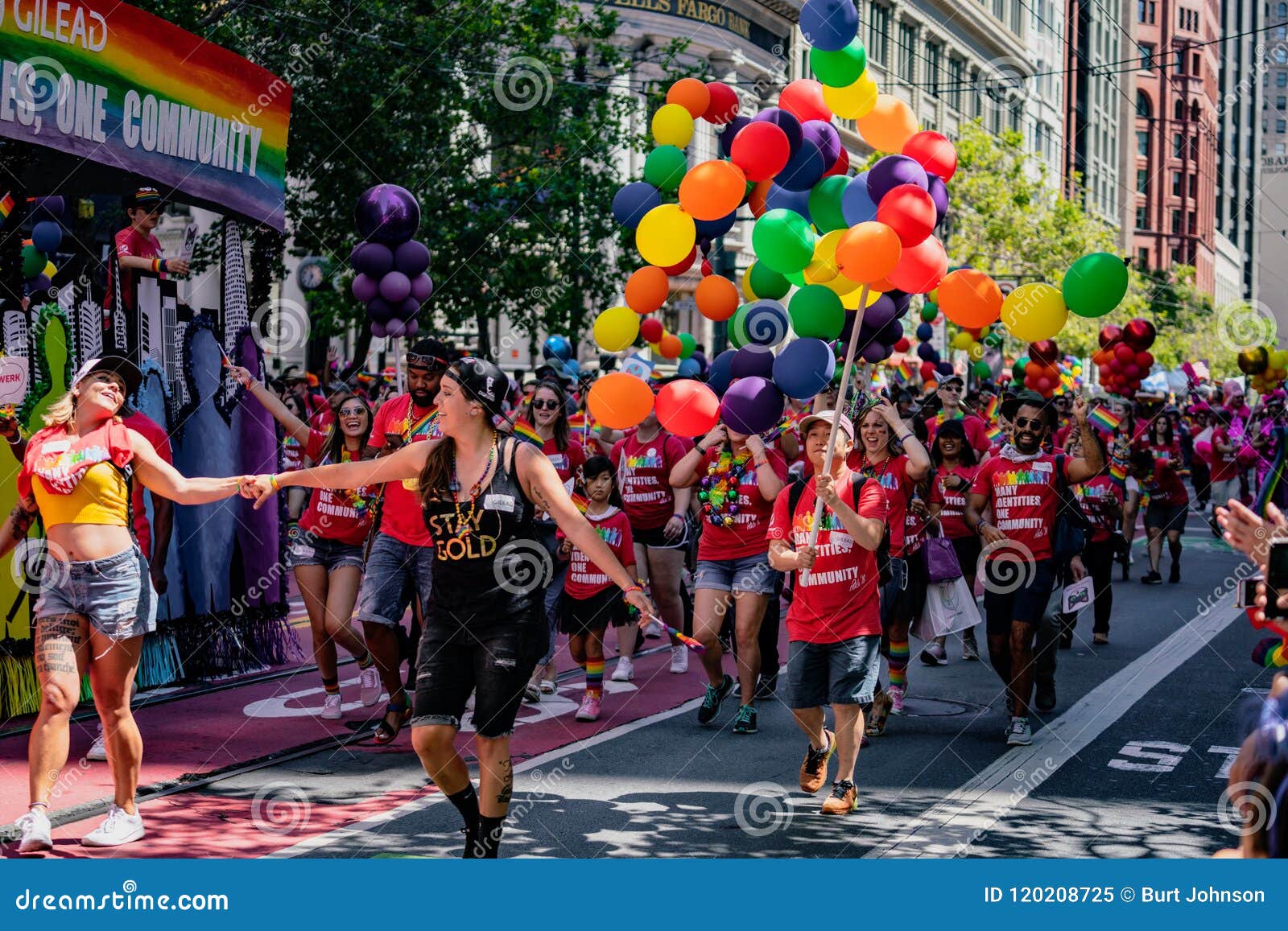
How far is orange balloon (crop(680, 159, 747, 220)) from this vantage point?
715 centimetres

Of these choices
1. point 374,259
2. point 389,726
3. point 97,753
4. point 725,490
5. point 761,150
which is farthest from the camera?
point 374,259

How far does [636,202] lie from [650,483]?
7.63 feet

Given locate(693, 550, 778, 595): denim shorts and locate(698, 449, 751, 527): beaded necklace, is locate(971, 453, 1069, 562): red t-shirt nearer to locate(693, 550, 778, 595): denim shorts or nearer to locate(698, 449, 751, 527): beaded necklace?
locate(693, 550, 778, 595): denim shorts

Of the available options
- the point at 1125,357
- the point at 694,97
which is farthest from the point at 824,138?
the point at 1125,357

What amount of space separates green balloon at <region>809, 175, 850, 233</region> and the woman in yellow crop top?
331 centimetres

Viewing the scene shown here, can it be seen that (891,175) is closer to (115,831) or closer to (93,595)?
(93,595)

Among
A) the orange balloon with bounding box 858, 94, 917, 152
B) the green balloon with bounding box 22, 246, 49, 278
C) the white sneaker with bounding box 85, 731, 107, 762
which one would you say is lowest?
the white sneaker with bounding box 85, 731, 107, 762

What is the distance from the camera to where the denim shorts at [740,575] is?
8.23 meters

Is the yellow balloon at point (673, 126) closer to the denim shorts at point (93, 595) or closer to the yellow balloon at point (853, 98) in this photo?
the yellow balloon at point (853, 98)

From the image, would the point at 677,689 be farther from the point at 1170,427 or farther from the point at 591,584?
the point at 1170,427

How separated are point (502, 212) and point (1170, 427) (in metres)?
9.36

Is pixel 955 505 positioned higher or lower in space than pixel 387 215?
lower

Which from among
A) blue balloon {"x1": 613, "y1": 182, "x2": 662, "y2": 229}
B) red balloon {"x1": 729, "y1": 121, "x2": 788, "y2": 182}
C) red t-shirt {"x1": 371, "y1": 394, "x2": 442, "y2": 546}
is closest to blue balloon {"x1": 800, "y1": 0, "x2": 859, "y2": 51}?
red balloon {"x1": 729, "y1": 121, "x2": 788, "y2": 182}

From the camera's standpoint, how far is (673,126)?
8.34 metres
